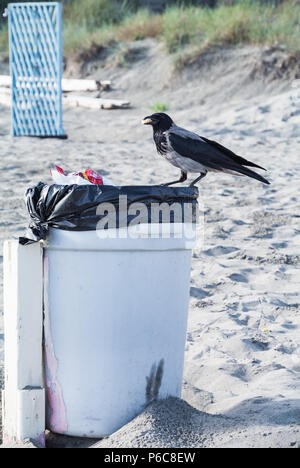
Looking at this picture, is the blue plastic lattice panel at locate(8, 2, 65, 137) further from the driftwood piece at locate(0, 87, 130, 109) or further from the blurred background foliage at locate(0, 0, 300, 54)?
the blurred background foliage at locate(0, 0, 300, 54)

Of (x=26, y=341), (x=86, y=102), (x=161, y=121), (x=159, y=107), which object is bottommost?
(x=26, y=341)

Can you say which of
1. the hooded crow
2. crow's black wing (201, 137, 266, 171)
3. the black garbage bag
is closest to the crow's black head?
the hooded crow

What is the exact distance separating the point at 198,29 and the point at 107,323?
12.0 metres

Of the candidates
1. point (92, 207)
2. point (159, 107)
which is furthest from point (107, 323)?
point (159, 107)

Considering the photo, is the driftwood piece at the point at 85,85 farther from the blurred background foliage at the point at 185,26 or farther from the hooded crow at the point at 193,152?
the hooded crow at the point at 193,152

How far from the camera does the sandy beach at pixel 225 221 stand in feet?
8.30

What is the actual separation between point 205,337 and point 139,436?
4.17ft

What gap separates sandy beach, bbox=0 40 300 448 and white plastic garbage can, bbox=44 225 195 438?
127 mm

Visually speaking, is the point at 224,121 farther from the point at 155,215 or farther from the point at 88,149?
the point at 155,215

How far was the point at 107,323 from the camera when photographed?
7.89 feet

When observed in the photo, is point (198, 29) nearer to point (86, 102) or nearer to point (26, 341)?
point (86, 102)

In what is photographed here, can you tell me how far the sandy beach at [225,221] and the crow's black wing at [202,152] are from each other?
0.97 meters

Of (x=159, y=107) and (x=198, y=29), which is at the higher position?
(x=198, y=29)

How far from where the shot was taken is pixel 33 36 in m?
10.5
